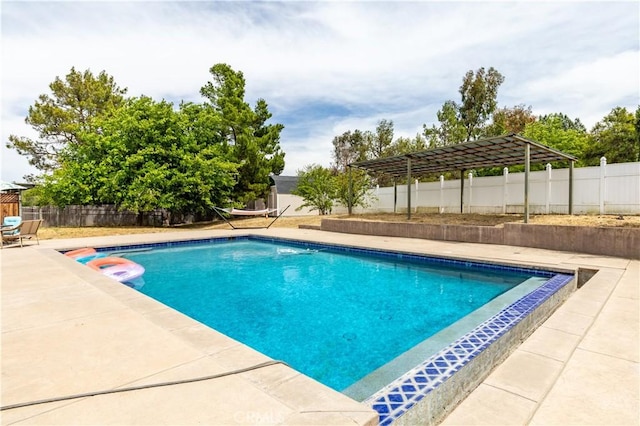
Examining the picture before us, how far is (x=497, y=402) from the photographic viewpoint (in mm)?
1798

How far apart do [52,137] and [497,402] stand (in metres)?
28.1

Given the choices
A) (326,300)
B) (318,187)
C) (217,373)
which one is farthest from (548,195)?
(217,373)

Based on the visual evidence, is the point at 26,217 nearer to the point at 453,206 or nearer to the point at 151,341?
the point at 151,341

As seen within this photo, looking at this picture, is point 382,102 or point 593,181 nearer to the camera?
point 593,181

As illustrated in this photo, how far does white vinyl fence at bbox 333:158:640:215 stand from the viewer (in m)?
9.56

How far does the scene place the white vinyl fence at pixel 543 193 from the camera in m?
9.56

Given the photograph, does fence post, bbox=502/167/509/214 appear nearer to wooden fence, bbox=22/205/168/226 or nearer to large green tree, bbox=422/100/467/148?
large green tree, bbox=422/100/467/148

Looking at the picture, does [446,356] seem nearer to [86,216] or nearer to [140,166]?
[140,166]

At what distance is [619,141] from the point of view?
1444 centimetres

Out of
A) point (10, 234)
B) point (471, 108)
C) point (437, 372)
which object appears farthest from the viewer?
point (471, 108)

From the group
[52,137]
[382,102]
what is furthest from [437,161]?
[52,137]

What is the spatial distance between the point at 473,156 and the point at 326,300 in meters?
8.39

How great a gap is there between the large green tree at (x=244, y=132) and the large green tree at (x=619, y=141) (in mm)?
16462

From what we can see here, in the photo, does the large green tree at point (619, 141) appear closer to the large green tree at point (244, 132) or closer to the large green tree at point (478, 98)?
the large green tree at point (478, 98)
